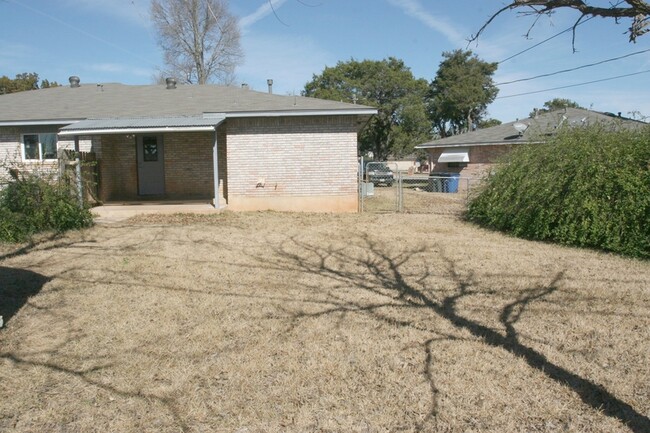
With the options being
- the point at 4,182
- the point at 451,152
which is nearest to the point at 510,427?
the point at 4,182

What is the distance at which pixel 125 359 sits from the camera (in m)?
4.16

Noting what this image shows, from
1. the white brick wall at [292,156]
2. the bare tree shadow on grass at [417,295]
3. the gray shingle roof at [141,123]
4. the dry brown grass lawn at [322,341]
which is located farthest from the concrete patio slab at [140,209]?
the bare tree shadow on grass at [417,295]

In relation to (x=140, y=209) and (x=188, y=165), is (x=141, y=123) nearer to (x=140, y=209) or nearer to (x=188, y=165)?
(x=140, y=209)

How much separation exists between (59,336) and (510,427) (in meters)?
4.14

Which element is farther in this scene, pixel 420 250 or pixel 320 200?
pixel 320 200

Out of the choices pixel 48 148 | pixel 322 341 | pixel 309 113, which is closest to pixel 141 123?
pixel 48 148

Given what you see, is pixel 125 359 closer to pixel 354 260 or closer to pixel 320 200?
pixel 354 260

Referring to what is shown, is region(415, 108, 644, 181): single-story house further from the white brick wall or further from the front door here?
the front door

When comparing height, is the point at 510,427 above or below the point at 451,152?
below

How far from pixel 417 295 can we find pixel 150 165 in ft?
41.5

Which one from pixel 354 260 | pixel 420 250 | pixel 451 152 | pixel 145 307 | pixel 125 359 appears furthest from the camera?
pixel 451 152

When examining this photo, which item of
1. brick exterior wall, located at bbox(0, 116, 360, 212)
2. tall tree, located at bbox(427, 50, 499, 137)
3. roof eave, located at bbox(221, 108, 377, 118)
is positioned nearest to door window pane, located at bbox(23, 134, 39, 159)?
brick exterior wall, located at bbox(0, 116, 360, 212)

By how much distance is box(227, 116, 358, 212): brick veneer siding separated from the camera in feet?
44.9

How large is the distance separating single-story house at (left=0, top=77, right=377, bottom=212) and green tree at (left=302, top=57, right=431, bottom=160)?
33.9 m
